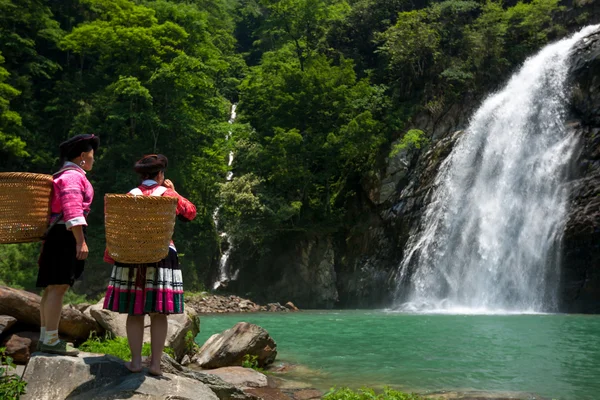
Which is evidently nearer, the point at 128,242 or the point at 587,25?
the point at 128,242

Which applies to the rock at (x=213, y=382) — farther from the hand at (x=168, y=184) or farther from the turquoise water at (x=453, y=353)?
the turquoise water at (x=453, y=353)

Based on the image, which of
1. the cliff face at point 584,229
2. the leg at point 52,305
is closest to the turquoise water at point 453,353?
the cliff face at point 584,229

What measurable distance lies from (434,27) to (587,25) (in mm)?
6342

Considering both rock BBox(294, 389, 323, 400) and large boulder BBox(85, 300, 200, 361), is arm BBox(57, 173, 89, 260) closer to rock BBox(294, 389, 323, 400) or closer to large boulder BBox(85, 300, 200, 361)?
large boulder BBox(85, 300, 200, 361)

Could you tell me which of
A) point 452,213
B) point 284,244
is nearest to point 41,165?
point 284,244

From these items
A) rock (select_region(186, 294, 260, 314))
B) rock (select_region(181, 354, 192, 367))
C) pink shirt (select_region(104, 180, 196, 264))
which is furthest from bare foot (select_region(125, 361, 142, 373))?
rock (select_region(186, 294, 260, 314))

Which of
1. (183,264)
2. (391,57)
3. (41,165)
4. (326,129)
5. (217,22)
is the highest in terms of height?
(217,22)

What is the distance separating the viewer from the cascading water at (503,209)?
17.3m

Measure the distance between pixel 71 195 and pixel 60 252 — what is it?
1.37 ft

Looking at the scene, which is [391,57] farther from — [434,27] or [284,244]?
[284,244]

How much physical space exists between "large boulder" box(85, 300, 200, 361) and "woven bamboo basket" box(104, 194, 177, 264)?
285 cm

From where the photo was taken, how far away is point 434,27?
2508 centimetres

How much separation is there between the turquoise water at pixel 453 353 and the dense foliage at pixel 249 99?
10.2m

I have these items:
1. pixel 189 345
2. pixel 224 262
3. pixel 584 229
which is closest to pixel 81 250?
pixel 189 345
